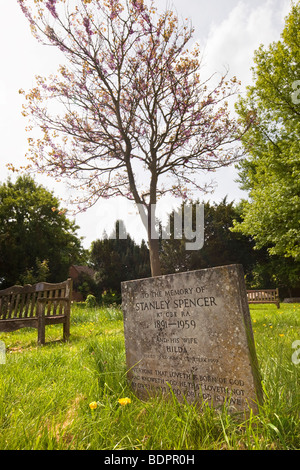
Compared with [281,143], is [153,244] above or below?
below

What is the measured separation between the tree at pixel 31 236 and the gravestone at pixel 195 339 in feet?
59.1

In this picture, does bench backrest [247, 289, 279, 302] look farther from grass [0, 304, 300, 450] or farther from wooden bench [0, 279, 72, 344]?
grass [0, 304, 300, 450]

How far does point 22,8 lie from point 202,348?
1074 cm

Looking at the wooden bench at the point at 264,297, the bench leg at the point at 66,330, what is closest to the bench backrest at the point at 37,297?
the bench leg at the point at 66,330

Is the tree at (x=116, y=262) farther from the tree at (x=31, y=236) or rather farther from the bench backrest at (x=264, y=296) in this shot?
the bench backrest at (x=264, y=296)

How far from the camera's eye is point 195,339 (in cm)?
254

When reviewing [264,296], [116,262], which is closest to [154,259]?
[264,296]

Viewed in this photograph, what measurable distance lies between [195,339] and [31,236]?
23.0 metres

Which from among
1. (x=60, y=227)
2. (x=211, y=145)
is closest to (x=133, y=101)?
(x=211, y=145)

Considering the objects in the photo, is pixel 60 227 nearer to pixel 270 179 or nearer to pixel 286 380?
pixel 270 179

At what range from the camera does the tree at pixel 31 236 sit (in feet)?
71.1

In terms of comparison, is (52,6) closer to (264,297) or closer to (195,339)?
(195,339)

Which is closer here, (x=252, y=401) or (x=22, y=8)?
(x=252, y=401)

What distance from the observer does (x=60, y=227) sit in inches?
1045
